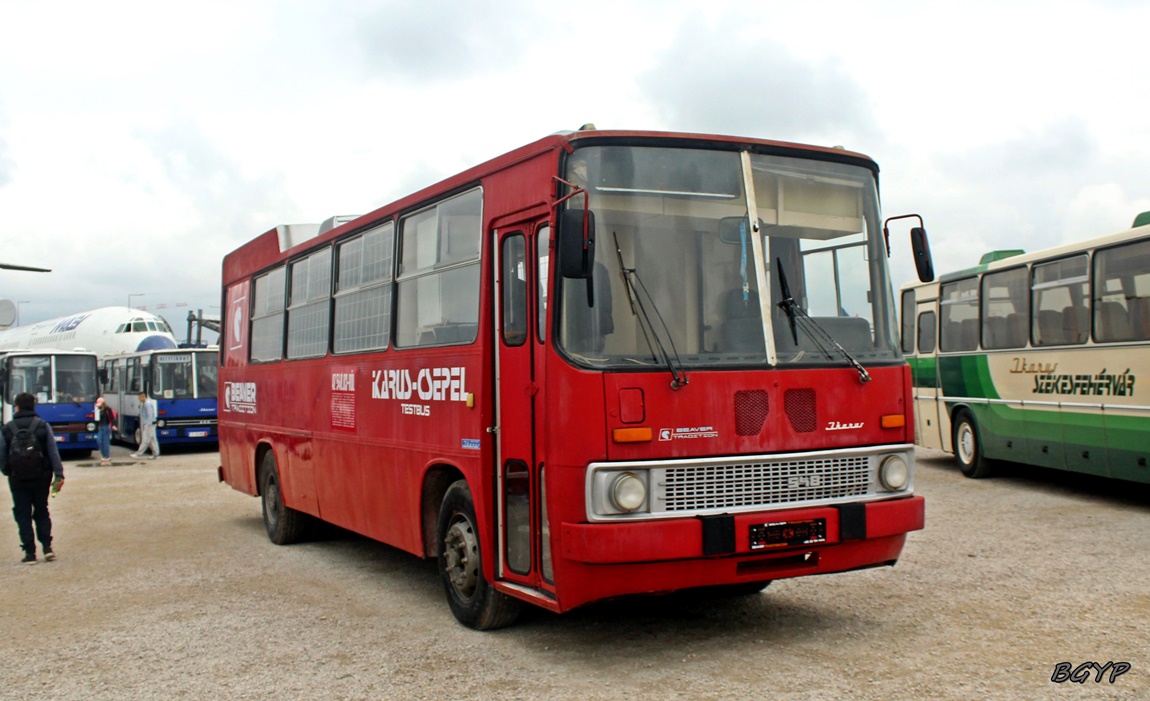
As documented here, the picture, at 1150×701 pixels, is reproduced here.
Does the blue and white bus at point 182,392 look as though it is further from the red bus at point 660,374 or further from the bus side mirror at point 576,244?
the bus side mirror at point 576,244

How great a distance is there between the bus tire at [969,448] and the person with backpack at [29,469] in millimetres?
12190

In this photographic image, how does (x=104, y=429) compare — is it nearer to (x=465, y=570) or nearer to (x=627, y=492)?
(x=465, y=570)

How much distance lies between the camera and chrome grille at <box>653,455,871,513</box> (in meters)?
6.15

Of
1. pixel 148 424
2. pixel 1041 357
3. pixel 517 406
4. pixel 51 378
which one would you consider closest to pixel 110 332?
pixel 51 378

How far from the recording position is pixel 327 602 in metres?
8.62

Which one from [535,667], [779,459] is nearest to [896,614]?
[779,459]

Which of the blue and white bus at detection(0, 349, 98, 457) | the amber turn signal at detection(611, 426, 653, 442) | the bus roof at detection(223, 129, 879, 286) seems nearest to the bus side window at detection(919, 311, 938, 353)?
the bus roof at detection(223, 129, 879, 286)

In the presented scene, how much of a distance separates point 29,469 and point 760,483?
316 inches

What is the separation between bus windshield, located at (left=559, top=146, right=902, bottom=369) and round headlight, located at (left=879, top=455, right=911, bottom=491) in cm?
60

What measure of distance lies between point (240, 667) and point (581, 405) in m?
2.63

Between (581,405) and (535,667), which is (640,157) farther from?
(535,667)

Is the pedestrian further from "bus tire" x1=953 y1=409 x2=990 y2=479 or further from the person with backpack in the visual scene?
"bus tire" x1=953 y1=409 x2=990 y2=479

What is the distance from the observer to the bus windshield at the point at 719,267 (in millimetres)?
6258

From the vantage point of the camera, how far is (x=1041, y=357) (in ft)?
47.7
